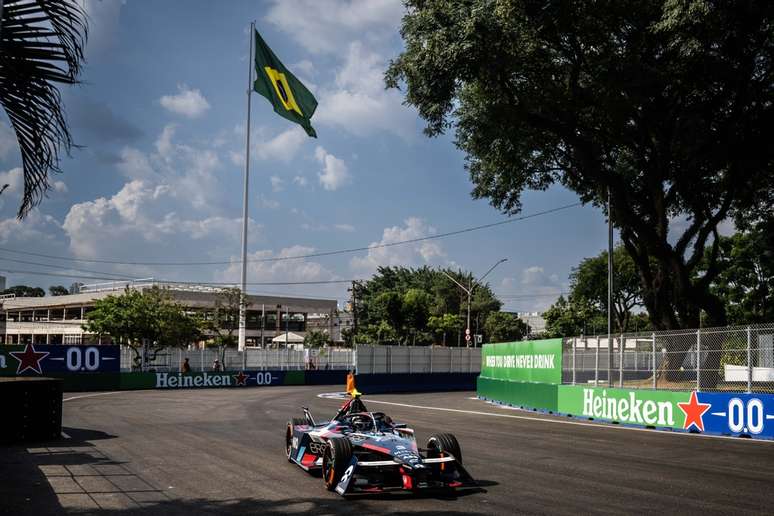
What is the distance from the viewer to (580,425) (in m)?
23.2

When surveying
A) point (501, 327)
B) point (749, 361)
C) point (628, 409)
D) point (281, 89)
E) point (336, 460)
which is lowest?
point (628, 409)

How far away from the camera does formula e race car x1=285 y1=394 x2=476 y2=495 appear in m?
10.5

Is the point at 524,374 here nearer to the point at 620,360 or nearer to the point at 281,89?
the point at 620,360

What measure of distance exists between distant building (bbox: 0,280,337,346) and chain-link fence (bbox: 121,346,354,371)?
25884 mm

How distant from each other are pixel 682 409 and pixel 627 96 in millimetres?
12250

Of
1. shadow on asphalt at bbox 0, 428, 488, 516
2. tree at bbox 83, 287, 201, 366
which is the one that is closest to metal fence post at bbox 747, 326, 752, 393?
shadow on asphalt at bbox 0, 428, 488, 516

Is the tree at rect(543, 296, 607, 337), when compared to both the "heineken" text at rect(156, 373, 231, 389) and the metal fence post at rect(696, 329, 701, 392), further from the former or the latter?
the metal fence post at rect(696, 329, 701, 392)

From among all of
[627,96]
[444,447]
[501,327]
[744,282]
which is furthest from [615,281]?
[444,447]

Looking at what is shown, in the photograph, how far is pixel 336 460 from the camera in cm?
1070

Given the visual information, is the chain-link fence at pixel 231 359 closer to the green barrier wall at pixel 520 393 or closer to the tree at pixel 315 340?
the green barrier wall at pixel 520 393

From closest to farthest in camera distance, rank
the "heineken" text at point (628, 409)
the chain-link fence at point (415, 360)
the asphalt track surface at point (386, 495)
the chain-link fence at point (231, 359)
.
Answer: the asphalt track surface at point (386, 495) < the "heineken" text at point (628, 409) < the chain-link fence at point (231, 359) < the chain-link fence at point (415, 360)

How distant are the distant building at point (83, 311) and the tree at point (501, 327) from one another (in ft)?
75.0

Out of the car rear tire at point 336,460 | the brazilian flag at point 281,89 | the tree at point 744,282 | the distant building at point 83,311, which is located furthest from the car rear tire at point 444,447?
the distant building at point 83,311

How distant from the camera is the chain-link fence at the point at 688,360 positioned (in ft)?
63.7
